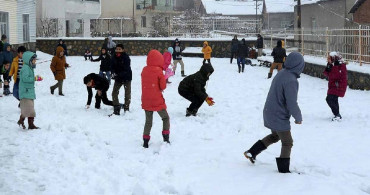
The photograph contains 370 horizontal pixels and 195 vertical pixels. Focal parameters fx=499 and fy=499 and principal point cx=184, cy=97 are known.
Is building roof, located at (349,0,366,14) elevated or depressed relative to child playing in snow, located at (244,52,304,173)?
elevated

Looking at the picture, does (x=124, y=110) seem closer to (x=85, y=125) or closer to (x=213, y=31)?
(x=85, y=125)

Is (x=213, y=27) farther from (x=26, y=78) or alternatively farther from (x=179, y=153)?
(x=179, y=153)

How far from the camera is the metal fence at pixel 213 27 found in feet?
116

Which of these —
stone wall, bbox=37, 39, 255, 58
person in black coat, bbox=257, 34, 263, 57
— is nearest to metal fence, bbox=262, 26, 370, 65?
person in black coat, bbox=257, 34, 263, 57

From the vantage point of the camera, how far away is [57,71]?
14.2 m

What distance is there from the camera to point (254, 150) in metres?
6.72

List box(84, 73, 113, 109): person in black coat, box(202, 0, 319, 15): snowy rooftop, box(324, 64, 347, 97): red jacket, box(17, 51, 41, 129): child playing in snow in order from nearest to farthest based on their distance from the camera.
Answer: box(17, 51, 41, 129): child playing in snow < box(324, 64, 347, 97): red jacket < box(84, 73, 113, 109): person in black coat < box(202, 0, 319, 15): snowy rooftop

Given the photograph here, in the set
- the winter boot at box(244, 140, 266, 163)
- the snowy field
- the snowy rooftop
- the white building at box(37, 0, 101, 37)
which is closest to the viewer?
the snowy field

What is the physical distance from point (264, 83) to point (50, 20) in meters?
25.1

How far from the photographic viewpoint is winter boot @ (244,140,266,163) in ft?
21.8

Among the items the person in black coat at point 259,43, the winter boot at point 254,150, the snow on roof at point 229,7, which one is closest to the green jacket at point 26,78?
the winter boot at point 254,150

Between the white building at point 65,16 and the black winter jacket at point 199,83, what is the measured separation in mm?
28941

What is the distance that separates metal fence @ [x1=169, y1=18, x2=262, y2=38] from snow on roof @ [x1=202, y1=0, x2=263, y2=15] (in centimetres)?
4285

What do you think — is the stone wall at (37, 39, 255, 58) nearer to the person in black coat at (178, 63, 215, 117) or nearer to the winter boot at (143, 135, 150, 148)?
the person in black coat at (178, 63, 215, 117)
